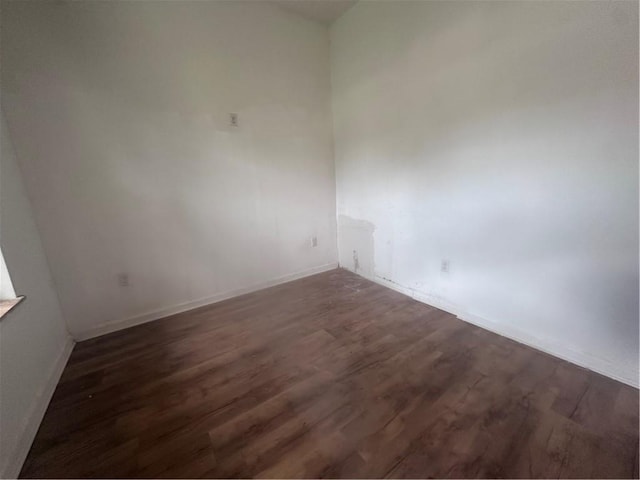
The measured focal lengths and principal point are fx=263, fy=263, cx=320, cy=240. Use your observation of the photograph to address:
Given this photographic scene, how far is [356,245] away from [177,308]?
75.9 inches

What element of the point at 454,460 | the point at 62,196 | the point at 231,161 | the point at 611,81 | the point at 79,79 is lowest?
the point at 454,460

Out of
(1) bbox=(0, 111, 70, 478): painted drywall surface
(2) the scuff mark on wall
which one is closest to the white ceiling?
(2) the scuff mark on wall

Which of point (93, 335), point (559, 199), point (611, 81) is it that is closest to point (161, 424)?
point (93, 335)

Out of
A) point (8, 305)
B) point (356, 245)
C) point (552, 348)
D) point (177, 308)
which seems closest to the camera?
point (8, 305)

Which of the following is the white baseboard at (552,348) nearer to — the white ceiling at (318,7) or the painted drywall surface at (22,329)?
the painted drywall surface at (22,329)

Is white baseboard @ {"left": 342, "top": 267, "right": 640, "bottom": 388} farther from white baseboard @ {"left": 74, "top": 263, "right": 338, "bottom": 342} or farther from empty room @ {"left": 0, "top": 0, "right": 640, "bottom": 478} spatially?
white baseboard @ {"left": 74, "top": 263, "right": 338, "bottom": 342}

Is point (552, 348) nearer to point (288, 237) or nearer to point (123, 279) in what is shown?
Answer: point (288, 237)

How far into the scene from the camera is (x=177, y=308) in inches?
93.0

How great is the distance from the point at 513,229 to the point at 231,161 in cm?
232

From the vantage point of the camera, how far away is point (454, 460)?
1.07m

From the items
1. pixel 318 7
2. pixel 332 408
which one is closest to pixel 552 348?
pixel 332 408

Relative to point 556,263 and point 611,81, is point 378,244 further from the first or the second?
point 611,81

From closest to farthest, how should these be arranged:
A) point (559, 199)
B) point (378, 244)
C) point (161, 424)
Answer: point (161, 424)
point (559, 199)
point (378, 244)

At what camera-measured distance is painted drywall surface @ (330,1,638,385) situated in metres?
1.33
